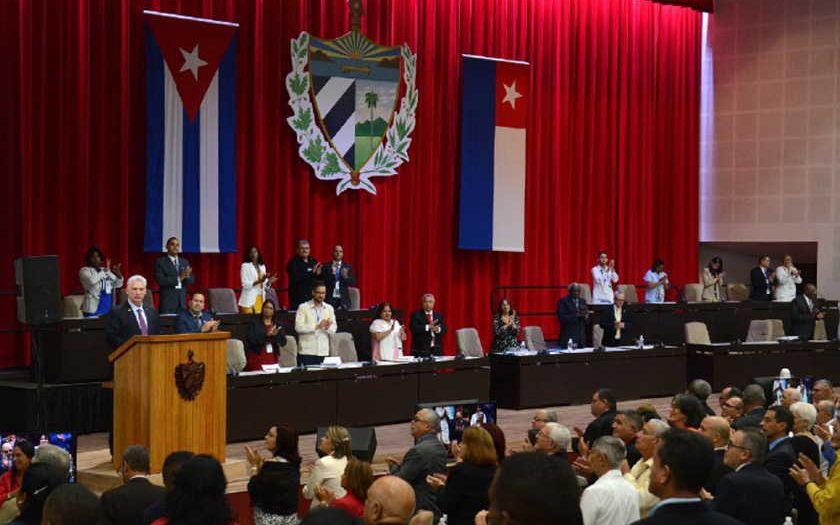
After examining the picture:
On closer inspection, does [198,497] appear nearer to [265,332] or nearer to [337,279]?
[265,332]

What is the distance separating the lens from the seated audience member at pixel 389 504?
3521mm

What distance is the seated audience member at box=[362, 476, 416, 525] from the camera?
3521mm

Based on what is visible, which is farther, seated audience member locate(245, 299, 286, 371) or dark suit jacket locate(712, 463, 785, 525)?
seated audience member locate(245, 299, 286, 371)

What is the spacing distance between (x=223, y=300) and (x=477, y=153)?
17.2 ft

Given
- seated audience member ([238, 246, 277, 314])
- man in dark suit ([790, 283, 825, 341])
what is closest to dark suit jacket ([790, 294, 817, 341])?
man in dark suit ([790, 283, 825, 341])

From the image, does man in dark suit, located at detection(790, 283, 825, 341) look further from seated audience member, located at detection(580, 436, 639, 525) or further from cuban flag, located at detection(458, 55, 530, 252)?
seated audience member, located at detection(580, 436, 639, 525)

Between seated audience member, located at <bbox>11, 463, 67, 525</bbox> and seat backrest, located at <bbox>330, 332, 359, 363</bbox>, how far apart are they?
25.9ft

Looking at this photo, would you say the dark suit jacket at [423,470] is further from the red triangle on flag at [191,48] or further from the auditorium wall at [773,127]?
the auditorium wall at [773,127]

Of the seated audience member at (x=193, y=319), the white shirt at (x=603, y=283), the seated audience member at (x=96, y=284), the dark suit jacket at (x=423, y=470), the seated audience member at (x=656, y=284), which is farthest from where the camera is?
the seated audience member at (x=656, y=284)

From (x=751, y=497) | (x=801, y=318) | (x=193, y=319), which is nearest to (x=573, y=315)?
(x=801, y=318)

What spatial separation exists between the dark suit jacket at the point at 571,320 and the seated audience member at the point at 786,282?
13.6ft

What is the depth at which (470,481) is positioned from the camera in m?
5.12

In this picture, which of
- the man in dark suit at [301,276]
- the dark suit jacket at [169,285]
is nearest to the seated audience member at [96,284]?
the dark suit jacket at [169,285]

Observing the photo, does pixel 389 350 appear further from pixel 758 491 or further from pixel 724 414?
pixel 758 491
